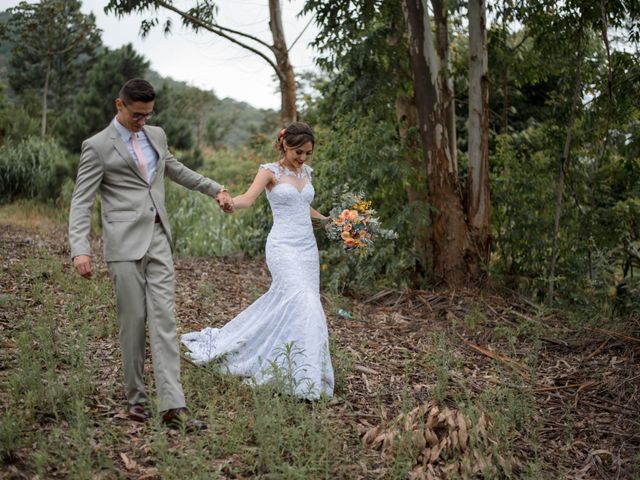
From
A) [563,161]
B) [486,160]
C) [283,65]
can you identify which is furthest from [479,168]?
[283,65]

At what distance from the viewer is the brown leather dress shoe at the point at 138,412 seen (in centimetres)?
434

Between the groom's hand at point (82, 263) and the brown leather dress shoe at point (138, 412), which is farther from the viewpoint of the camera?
the brown leather dress shoe at point (138, 412)

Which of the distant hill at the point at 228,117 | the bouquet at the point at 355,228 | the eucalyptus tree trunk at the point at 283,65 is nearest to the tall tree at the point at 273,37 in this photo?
the eucalyptus tree trunk at the point at 283,65

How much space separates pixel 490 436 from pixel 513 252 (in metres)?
5.26

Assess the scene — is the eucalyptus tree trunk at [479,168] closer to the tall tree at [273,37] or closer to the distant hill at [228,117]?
the tall tree at [273,37]

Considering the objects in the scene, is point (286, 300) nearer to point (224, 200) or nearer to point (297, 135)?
point (224, 200)

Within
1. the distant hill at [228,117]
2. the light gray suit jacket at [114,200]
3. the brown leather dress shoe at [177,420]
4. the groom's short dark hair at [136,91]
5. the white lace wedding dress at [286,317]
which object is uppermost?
the distant hill at [228,117]

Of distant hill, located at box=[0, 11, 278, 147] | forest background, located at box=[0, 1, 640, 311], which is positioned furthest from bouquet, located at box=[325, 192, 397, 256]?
distant hill, located at box=[0, 11, 278, 147]

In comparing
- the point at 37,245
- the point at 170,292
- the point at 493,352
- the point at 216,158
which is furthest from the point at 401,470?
the point at 216,158

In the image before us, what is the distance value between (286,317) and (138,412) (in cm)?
136

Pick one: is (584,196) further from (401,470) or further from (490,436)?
(401,470)

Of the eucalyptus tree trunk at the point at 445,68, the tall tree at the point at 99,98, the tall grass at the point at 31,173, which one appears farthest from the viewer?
the tall tree at the point at 99,98

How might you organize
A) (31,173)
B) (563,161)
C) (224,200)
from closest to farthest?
(224,200) → (563,161) → (31,173)

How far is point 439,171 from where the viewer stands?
8.81 meters
